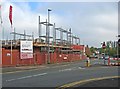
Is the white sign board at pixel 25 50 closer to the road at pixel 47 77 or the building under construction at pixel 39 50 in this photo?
the building under construction at pixel 39 50

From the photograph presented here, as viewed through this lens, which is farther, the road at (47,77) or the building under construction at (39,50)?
the building under construction at (39,50)

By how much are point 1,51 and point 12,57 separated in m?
3.68

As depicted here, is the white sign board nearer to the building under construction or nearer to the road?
the building under construction

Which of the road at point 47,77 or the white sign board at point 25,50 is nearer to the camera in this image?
the road at point 47,77

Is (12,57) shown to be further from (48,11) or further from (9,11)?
(48,11)

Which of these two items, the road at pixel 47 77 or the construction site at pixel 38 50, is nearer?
the road at pixel 47 77

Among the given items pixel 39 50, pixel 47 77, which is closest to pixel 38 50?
pixel 39 50

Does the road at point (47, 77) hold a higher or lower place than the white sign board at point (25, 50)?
lower

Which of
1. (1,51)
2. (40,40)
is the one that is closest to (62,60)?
(40,40)

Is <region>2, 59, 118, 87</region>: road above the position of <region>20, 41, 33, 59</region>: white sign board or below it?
below

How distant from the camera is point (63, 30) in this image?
7850 cm

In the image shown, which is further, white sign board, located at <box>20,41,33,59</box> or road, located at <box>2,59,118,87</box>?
white sign board, located at <box>20,41,33,59</box>

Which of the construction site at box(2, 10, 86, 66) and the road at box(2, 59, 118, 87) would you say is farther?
the construction site at box(2, 10, 86, 66)

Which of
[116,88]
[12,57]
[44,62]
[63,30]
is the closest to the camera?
[116,88]
